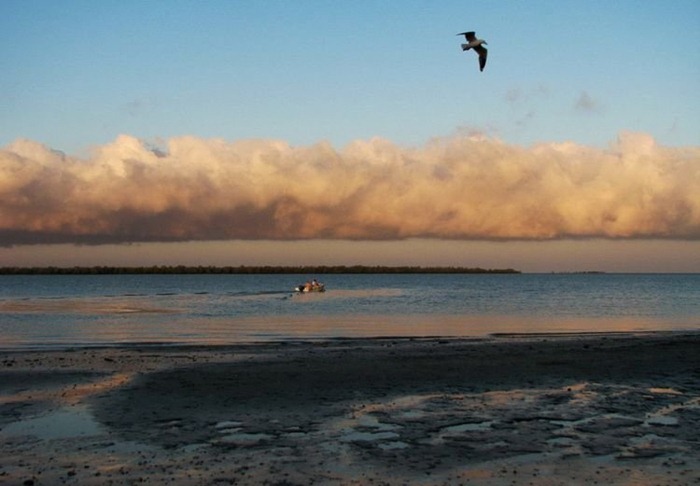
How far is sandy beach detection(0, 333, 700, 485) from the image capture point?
1005cm

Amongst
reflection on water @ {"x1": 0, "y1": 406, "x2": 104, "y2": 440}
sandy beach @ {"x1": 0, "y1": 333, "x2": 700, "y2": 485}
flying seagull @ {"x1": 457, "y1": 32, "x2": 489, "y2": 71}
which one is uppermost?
flying seagull @ {"x1": 457, "y1": 32, "x2": 489, "y2": 71}

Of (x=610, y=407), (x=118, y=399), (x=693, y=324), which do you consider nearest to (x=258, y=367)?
(x=118, y=399)

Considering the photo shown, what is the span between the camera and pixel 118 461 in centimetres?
1046

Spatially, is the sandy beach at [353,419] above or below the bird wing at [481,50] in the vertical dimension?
below

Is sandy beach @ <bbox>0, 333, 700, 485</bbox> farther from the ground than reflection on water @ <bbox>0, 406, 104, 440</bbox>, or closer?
farther from the ground

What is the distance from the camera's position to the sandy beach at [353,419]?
33.0 ft

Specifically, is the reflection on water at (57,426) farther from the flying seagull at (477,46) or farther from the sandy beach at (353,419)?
the flying seagull at (477,46)

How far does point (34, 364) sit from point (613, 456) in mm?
16722

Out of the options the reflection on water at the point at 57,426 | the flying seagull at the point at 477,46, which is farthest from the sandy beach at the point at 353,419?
the flying seagull at the point at 477,46

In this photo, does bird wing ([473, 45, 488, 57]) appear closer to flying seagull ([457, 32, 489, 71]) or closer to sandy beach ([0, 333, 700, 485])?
flying seagull ([457, 32, 489, 71])

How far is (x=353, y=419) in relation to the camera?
13398 mm

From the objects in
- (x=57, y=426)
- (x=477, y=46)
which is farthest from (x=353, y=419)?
(x=477, y=46)

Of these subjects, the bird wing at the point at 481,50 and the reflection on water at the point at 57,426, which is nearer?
the reflection on water at the point at 57,426

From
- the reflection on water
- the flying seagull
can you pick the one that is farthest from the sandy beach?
the flying seagull
